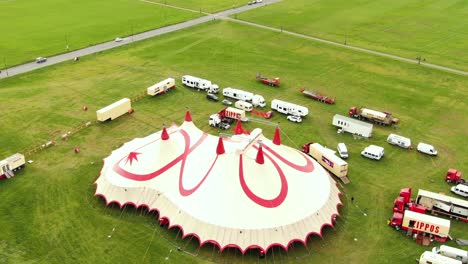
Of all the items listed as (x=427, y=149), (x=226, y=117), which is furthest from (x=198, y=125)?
(x=427, y=149)

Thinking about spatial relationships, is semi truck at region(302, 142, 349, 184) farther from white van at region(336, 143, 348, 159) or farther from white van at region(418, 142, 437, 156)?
white van at region(418, 142, 437, 156)

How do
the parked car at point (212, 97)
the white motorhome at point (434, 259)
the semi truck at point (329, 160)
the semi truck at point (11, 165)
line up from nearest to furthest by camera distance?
1. the white motorhome at point (434, 259)
2. the semi truck at point (11, 165)
3. the semi truck at point (329, 160)
4. the parked car at point (212, 97)

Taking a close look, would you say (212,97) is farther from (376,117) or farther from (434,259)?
(434,259)

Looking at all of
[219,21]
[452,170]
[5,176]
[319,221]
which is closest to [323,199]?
[319,221]

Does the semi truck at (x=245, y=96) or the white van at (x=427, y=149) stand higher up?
the semi truck at (x=245, y=96)

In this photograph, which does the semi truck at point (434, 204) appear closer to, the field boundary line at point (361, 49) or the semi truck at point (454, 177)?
the semi truck at point (454, 177)

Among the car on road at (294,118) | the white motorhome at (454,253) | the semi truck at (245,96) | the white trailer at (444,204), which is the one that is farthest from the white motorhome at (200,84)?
the white motorhome at (454,253)

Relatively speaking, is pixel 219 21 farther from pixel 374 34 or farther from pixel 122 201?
pixel 122 201
